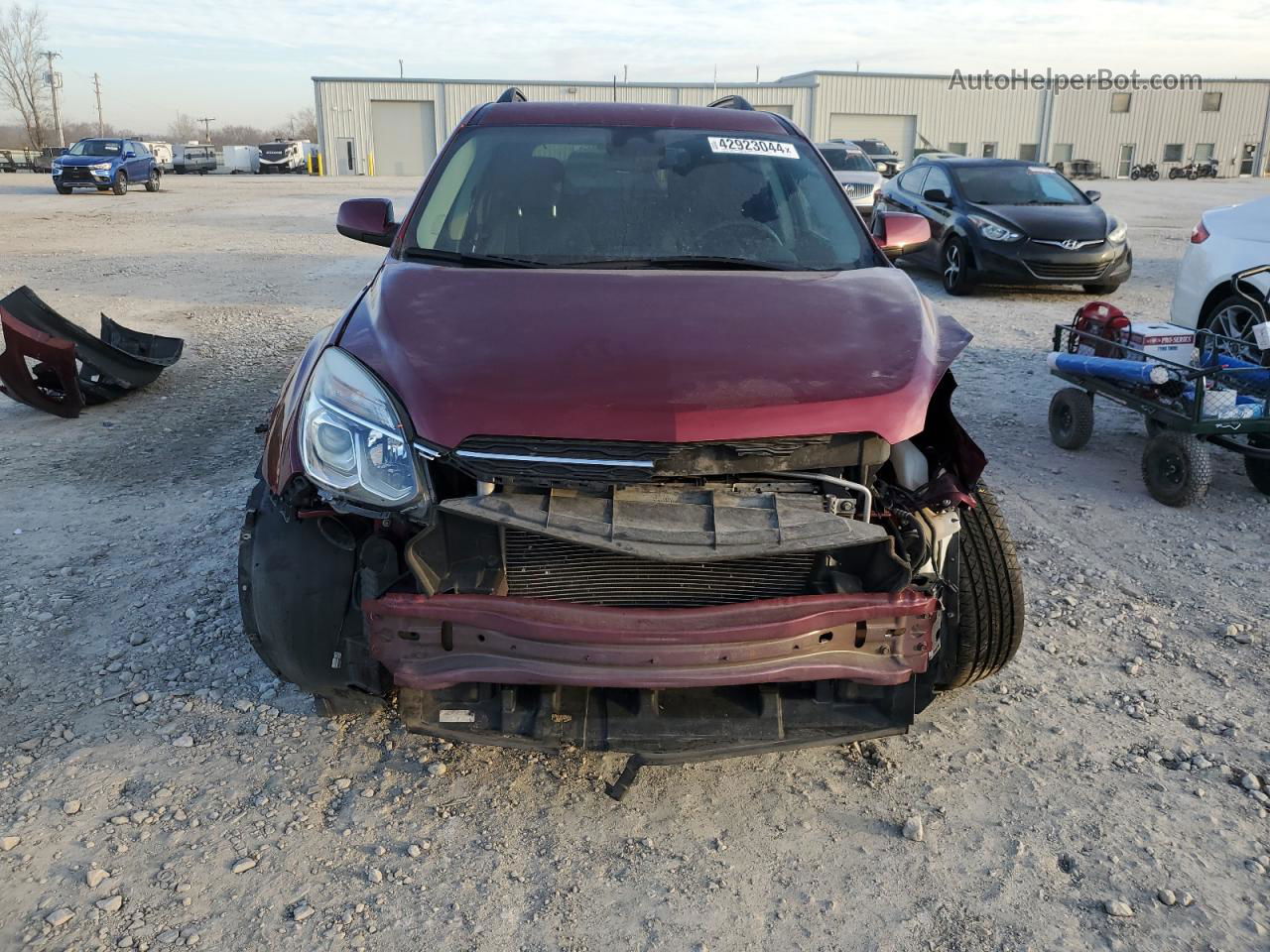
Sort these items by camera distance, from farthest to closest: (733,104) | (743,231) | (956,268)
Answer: (956,268), (733,104), (743,231)

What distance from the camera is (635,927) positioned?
2309mm

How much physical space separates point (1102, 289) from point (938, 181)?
2434mm

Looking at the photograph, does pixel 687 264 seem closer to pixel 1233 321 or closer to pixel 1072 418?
pixel 1072 418

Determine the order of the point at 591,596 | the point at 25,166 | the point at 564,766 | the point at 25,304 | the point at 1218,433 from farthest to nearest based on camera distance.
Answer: the point at 25,166 → the point at 25,304 → the point at 1218,433 → the point at 564,766 → the point at 591,596

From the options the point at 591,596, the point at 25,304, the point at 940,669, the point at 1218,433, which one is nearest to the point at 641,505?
the point at 591,596

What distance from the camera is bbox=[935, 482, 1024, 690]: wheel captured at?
9.65 feet

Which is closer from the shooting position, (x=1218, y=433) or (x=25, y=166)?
(x=1218, y=433)

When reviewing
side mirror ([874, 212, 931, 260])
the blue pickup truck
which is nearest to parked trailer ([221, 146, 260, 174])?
the blue pickup truck

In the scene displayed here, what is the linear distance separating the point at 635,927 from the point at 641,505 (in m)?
0.97

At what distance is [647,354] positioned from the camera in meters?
2.57

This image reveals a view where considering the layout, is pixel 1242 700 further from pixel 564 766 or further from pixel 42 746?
pixel 42 746

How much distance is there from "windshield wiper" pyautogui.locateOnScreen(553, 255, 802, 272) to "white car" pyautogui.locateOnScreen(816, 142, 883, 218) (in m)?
10.8

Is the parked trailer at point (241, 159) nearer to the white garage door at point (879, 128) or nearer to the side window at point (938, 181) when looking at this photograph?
the white garage door at point (879, 128)

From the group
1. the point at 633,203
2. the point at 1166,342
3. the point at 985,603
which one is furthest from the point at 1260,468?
the point at 633,203
